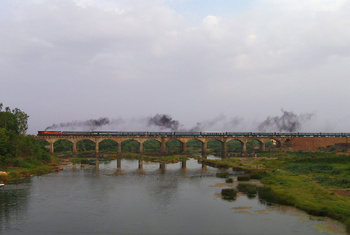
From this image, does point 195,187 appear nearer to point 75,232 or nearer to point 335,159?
point 75,232

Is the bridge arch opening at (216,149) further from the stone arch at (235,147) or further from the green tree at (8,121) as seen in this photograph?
the green tree at (8,121)

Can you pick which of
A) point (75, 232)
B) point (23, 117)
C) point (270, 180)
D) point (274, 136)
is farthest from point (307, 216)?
point (274, 136)

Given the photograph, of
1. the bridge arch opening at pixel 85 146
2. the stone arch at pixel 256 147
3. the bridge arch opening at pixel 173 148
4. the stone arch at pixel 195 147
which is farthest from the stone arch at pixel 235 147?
the bridge arch opening at pixel 85 146

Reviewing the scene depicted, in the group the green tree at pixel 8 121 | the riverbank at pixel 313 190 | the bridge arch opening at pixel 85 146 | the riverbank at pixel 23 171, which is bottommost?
the riverbank at pixel 313 190

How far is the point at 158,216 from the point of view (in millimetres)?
26672

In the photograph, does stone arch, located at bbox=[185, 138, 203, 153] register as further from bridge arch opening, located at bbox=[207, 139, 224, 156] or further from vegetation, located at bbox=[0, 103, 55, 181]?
vegetation, located at bbox=[0, 103, 55, 181]

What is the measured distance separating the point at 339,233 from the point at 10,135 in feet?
170

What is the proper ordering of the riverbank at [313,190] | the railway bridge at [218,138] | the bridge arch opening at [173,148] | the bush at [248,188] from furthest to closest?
the bridge arch opening at [173,148] → the railway bridge at [218,138] → the bush at [248,188] → the riverbank at [313,190]

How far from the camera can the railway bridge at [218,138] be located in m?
86.0

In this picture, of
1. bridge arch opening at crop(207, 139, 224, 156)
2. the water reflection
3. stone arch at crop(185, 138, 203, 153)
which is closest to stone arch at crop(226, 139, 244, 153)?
bridge arch opening at crop(207, 139, 224, 156)

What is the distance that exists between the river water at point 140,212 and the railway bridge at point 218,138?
44691 millimetres

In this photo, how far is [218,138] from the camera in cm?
9500

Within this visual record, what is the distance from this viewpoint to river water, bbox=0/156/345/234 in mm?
23188

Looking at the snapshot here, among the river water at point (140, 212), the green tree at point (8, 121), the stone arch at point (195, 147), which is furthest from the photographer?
the stone arch at point (195, 147)
